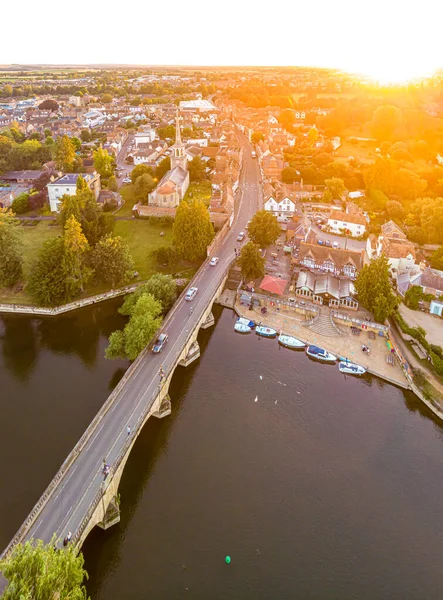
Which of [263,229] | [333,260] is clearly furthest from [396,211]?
[263,229]

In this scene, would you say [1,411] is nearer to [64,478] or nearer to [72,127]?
[64,478]

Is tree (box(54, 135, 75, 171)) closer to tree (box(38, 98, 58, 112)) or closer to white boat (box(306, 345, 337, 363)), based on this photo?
white boat (box(306, 345, 337, 363))

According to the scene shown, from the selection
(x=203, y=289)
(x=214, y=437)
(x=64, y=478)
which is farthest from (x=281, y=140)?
(x=64, y=478)

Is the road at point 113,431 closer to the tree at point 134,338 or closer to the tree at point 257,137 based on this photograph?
the tree at point 134,338

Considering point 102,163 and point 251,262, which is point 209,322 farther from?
point 102,163

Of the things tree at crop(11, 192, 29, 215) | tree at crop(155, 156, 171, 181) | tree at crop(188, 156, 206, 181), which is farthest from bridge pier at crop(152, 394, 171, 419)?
tree at crop(188, 156, 206, 181)
